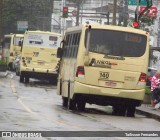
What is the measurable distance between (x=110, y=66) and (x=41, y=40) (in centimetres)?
→ 1837

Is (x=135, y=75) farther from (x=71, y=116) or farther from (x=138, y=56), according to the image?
(x=71, y=116)

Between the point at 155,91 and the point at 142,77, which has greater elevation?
the point at 142,77

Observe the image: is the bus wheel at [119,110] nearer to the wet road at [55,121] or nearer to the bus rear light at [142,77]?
the wet road at [55,121]

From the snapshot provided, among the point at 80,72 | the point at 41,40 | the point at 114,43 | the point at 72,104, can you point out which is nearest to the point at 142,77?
the point at 114,43

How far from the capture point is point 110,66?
832 inches

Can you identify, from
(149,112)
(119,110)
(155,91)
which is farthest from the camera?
(155,91)

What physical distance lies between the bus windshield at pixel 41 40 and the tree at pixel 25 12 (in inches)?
1915

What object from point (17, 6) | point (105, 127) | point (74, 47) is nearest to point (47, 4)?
point (17, 6)

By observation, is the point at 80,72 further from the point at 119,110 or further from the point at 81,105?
the point at 119,110

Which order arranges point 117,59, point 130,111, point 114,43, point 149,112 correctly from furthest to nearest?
point 149,112
point 130,111
point 114,43
point 117,59

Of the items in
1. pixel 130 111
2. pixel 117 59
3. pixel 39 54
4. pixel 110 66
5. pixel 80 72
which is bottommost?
pixel 130 111

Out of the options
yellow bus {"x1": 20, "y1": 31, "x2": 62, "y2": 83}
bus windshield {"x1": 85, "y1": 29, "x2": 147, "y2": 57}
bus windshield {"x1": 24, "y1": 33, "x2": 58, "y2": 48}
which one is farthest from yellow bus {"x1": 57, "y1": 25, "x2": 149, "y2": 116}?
bus windshield {"x1": 24, "y1": 33, "x2": 58, "y2": 48}

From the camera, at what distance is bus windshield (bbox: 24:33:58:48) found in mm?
38969

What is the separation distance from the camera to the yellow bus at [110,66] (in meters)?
21.1
